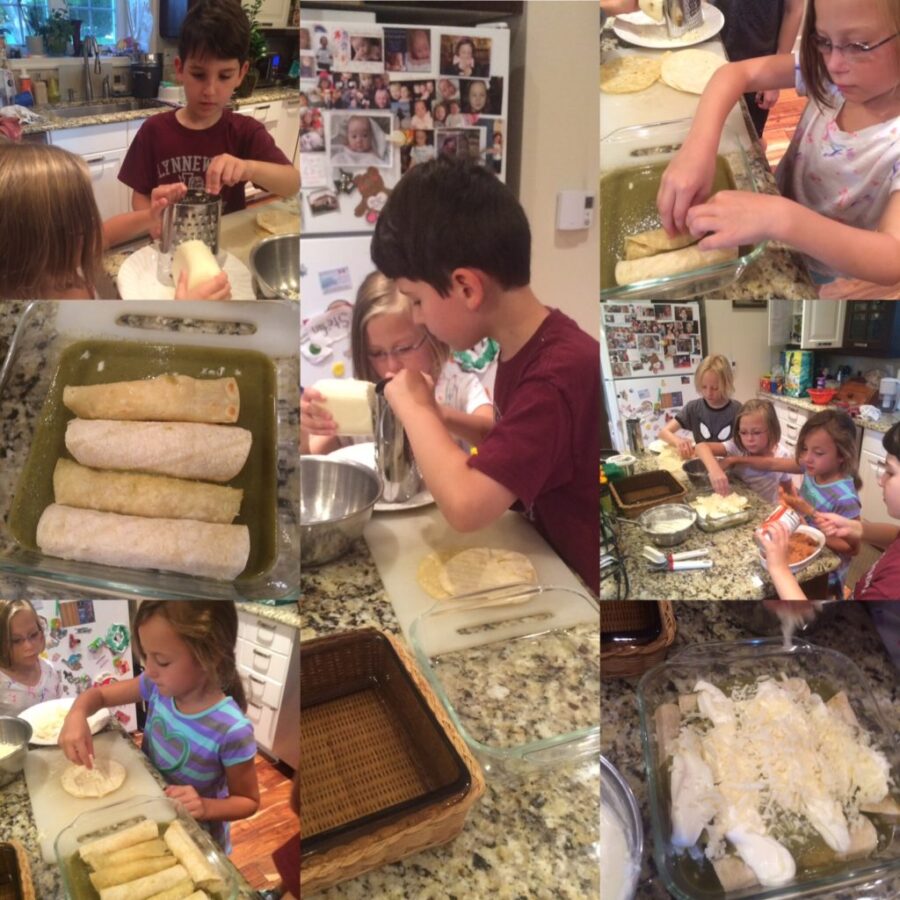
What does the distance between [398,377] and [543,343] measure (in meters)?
0.18

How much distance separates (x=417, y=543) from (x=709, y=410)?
418 millimetres

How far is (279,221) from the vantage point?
1008 millimetres

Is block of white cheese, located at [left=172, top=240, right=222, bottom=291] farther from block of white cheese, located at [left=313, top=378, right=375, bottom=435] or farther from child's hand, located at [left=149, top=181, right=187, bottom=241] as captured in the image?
block of white cheese, located at [left=313, top=378, right=375, bottom=435]

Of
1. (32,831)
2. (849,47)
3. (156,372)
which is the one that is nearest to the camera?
(849,47)

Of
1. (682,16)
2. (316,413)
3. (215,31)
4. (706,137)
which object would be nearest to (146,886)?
(316,413)

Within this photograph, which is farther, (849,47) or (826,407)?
(826,407)

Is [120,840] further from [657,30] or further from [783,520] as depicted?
[657,30]

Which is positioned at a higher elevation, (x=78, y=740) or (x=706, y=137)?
(x=706, y=137)

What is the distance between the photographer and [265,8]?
979mm

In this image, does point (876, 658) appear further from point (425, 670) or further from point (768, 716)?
point (425, 670)

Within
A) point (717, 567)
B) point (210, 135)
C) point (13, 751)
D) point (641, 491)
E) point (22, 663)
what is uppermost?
point (210, 135)

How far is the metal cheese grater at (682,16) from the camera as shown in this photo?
39.1 inches

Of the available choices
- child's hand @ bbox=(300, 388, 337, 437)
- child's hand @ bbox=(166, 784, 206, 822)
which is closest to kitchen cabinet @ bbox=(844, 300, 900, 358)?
A: child's hand @ bbox=(300, 388, 337, 437)

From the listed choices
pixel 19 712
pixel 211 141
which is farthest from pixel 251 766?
pixel 211 141
